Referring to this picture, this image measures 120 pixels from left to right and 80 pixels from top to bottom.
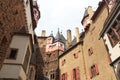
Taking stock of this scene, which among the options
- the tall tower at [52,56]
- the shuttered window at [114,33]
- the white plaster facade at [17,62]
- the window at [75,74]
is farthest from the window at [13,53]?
the tall tower at [52,56]

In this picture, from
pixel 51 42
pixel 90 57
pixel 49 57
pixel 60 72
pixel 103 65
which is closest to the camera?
pixel 103 65

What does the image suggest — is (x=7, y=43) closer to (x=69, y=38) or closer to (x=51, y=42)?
(x=69, y=38)

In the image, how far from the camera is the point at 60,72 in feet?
93.6

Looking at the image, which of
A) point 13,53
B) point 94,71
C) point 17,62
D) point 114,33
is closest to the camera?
point 17,62

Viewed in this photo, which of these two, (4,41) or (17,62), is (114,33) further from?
(4,41)

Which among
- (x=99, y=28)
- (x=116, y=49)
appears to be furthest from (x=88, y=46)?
(x=116, y=49)

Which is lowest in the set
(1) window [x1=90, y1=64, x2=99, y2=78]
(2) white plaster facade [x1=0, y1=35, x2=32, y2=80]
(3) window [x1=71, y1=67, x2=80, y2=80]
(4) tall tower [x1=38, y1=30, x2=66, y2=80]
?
(2) white plaster facade [x1=0, y1=35, x2=32, y2=80]

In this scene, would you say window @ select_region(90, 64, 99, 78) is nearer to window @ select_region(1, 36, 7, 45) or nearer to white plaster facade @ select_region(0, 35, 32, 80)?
white plaster facade @ select_region(0, 35, 32, 80)

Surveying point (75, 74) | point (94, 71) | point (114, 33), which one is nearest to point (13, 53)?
point (114, 33)

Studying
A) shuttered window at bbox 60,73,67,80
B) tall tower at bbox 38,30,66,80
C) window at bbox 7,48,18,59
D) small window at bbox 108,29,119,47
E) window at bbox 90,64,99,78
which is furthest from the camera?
tall tower at bbox 38,30,66,80

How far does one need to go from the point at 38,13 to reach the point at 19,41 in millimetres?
18753

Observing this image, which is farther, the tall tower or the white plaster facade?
the tall tower

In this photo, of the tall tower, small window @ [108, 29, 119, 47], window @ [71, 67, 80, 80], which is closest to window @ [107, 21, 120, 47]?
small window @ [108, 29, 119, 47]

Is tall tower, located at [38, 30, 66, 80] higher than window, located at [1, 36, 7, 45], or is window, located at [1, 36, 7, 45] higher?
tall tower, located at [38, 30, 66, 80]
